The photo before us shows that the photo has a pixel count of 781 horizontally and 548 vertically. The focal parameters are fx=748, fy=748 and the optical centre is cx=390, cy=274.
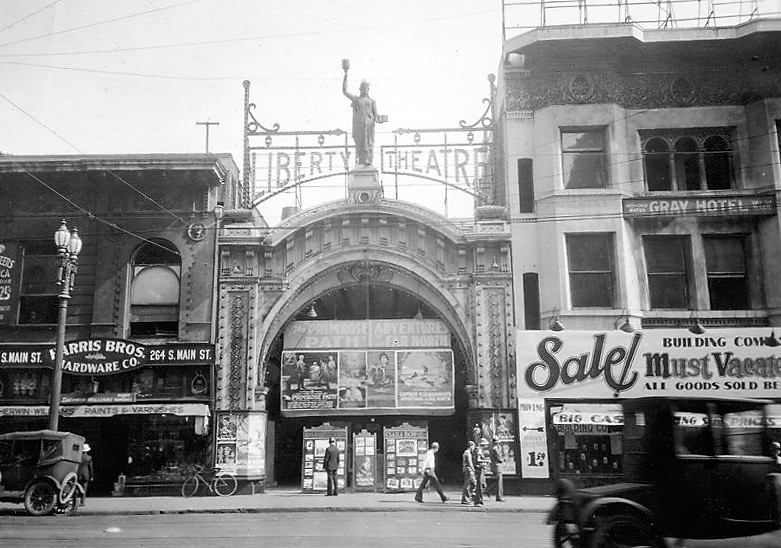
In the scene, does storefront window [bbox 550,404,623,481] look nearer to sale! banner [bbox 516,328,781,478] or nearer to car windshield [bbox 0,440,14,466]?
sale! banner [bbox 516,328,781,478]

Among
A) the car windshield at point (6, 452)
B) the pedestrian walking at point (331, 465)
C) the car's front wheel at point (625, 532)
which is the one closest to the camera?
the car's front wheel at point (625, 532)

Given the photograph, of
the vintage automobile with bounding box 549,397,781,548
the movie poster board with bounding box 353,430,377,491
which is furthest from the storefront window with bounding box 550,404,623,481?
the vintage automobile with bounding box 549,397,781,548

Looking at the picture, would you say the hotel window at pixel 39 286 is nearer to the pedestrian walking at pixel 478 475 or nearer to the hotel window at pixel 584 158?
the pedestrian walking at pixel 478 475

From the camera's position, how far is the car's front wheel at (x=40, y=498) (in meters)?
16.1

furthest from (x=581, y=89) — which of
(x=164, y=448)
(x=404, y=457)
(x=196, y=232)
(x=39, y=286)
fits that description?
(x=39, y=286)

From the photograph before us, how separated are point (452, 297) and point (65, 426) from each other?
1217 cm

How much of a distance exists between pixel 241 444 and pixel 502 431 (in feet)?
24.7

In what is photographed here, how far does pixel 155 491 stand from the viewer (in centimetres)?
2139

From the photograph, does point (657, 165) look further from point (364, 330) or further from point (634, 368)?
point (364, 330)

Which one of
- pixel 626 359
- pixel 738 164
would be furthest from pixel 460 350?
pixel 738 164

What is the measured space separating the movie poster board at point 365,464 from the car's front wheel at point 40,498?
8459 millimetres

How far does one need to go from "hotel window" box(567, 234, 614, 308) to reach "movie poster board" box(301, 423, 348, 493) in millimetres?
8059

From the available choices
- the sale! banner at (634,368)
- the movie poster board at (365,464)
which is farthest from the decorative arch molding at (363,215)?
the movie poster board at (365,464)

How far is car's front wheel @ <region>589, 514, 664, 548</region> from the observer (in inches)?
339
